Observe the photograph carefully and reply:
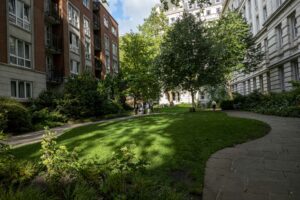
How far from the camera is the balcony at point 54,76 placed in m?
26.1

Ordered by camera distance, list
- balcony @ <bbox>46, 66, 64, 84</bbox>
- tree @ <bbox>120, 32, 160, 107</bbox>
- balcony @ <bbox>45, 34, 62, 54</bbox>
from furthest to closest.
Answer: tree @ <bbox>120, 32, 160, 107</bbox> → balcony @ <bbox>46, 66, 64, 84</bbox> → balcony @ <bbox>45, 34, 62, 54</bbox>

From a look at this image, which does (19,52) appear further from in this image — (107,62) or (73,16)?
(107,62)

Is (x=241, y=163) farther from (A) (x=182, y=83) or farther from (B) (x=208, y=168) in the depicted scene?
(A) (x=182, y=83)

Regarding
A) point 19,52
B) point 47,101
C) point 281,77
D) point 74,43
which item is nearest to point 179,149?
point 47,101

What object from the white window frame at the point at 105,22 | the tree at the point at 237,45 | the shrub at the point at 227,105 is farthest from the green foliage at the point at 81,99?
the white window frame at the point at 105,22

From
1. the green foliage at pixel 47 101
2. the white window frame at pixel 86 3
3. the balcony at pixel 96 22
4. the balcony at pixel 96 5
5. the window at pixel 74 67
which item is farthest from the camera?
the balcony at pixel 96 5

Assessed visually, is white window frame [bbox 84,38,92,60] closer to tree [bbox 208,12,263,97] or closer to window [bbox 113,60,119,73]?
window [bbox 113,60,119,73]

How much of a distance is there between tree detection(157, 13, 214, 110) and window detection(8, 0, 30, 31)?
1175 cm

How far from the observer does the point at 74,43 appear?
30516 millimetres

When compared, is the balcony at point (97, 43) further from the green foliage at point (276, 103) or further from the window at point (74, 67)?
the green foliage at point (276, 103)

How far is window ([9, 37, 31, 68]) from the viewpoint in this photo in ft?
66.1

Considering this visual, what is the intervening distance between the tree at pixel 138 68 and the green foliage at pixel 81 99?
11.2 m

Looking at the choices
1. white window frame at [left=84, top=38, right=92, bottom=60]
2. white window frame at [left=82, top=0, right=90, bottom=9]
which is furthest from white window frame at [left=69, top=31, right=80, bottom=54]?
white window frame at [left=82, top=0, right=90, bottom=9]

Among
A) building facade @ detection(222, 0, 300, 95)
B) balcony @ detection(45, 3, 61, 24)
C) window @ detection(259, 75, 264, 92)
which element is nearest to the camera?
building facade @ detection(222, 0, 300, 95)
